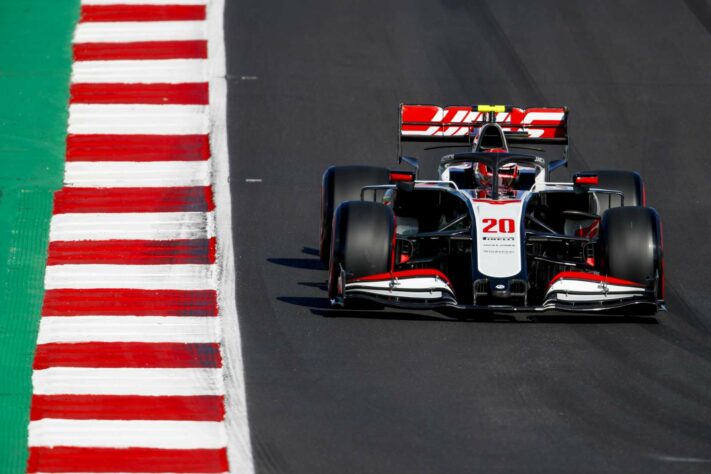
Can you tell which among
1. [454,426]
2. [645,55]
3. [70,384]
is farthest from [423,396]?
[645,55]

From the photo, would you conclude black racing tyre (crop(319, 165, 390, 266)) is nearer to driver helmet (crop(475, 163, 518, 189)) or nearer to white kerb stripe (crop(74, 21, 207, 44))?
driver helmet (crop(475, 163, 518, 189))

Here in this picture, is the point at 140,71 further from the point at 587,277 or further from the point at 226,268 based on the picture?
the point at 587,277

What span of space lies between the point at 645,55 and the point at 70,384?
10337 mm

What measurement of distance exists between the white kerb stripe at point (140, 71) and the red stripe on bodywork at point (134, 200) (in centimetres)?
273

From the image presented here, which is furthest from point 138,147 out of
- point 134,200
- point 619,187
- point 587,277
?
point 587,277

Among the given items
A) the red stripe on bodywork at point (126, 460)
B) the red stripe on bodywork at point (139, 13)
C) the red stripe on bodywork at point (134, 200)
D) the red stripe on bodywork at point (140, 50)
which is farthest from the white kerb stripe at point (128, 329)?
the red stripe on bodywork at point (139, 13)

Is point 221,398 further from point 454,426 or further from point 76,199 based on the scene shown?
point 76,199

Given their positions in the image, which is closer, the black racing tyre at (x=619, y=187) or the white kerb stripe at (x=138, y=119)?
the black racing tyre at (x=619, y=187)

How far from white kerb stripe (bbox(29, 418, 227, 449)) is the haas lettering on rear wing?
16.2 ft

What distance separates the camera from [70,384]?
13125 millimetres

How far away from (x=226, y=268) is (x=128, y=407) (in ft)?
10.2

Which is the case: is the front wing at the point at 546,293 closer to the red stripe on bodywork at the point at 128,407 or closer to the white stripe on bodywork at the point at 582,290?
the white stripe on bodywork at the point at 582,290

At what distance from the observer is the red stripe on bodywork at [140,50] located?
2006cm

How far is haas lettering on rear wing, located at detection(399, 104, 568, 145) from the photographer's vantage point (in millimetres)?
16250
